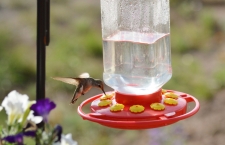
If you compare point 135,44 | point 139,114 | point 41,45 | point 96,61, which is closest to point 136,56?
point 135,44

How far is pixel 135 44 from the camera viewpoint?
1.92 meters

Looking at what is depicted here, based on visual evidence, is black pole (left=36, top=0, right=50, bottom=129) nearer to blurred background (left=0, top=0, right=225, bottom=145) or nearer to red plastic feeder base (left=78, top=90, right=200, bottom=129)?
red plastic feeder base (left=78, top=90, right=200, bottom=129)

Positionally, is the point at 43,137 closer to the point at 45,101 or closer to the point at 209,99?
the point at 45,101

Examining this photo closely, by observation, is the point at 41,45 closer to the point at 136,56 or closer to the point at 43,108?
the point at 43,108

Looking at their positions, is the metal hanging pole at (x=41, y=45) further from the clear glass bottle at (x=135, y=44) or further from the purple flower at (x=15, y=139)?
the clear glass bottle at (x=135, y=44)

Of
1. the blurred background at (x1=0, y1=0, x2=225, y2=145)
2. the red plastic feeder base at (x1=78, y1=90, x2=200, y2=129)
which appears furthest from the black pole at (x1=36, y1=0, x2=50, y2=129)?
the blurred background at (x1=0, y1=0, x2=225, y2=145)

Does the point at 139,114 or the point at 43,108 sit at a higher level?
the point at 43,108

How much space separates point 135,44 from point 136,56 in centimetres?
5

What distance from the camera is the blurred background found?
12.8 feet

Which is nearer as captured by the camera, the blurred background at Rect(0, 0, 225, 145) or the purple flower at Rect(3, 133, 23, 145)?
the purple flower at Rect(3, 133, 23, 145)

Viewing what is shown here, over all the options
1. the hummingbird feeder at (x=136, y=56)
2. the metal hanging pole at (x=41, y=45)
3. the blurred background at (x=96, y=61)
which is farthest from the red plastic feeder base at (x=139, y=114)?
the blurred background at (x=96, y=61)

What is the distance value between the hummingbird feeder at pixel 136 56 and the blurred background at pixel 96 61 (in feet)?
6.08

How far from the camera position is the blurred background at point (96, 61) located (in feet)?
12.8

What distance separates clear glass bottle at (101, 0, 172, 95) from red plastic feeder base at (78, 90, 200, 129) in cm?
10
